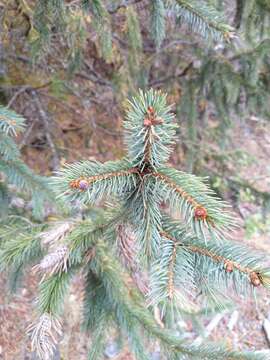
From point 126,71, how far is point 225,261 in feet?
7.41

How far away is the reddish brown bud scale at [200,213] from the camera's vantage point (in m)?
0.74

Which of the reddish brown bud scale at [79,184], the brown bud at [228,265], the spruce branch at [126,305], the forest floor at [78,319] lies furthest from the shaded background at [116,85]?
the brown bud at [228,265]

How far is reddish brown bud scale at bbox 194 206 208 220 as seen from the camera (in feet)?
2.43

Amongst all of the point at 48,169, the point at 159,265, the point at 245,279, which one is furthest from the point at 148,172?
the point at 48,169

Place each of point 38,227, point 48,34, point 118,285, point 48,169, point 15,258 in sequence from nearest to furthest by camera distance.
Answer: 1. point 15,258
2. point 118,285
3. point 38,227
4. point 48,34
5. point 48,169

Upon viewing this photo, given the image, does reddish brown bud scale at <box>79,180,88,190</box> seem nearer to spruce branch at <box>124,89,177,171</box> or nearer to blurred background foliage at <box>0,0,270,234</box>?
spruce branch at <box>124,89,177,171</box>

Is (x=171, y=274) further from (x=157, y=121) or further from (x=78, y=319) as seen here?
(x=78, y=319)

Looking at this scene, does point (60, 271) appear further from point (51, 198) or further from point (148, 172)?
point (51, 198)

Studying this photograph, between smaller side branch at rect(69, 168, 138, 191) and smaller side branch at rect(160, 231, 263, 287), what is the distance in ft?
0.62

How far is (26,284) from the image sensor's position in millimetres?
2881

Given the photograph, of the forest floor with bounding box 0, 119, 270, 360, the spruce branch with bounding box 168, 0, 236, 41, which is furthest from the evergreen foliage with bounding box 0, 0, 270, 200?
the forest floor with bounding box 0, 119, 270, 360

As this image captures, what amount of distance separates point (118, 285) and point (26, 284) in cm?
179

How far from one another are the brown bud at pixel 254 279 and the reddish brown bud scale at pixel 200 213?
0.59 ft

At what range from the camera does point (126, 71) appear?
285 centimetres
